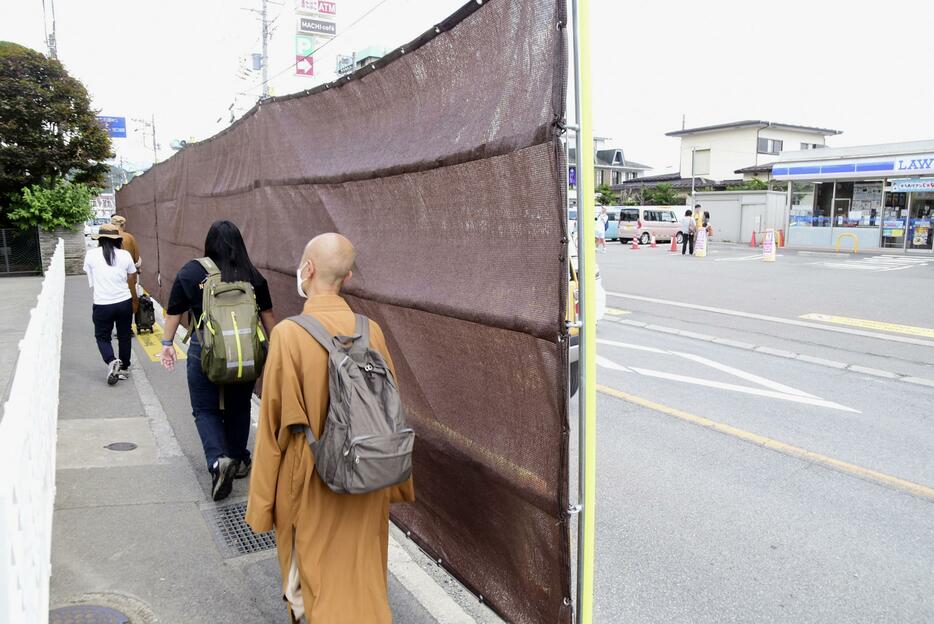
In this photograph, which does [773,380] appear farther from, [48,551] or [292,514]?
[48,551]

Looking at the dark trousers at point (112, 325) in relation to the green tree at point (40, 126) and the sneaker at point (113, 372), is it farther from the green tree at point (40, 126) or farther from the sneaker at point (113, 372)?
the green tree at point (40, 126)

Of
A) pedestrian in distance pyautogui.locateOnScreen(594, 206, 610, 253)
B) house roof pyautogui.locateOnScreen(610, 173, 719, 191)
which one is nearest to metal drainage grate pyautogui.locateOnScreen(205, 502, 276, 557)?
pedestrian in distance pyautogui.locateOnScreen(594, 206, 610, 253)

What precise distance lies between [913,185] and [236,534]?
26.8 m


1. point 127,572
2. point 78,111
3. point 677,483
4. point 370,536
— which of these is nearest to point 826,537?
point 677,483

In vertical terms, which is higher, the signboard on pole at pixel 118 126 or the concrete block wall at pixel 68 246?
the signboard on pole at pixel 118 126

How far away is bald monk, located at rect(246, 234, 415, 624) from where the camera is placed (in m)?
2.45

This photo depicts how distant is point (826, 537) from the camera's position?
3873 mm

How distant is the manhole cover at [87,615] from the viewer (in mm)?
2984

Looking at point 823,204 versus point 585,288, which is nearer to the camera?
point 585,288

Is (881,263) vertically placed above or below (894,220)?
below

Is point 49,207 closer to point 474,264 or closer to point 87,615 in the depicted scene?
point 87,615

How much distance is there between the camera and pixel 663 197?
1764 inches

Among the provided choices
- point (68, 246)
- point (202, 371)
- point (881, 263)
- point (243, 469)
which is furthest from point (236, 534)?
point (881, 263)

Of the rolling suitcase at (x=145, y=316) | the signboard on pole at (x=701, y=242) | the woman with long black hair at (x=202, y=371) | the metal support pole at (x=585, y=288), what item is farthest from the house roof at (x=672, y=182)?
the metal support pole at (x=585, y=288)
